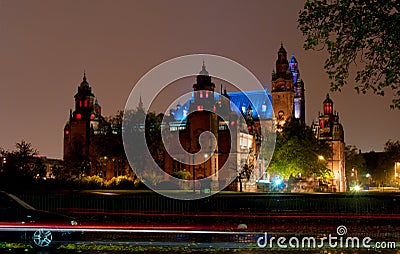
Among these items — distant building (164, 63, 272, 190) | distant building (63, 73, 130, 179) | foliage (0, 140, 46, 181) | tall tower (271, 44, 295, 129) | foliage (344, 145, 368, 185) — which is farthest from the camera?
foliage (344, 145, 368, 185)

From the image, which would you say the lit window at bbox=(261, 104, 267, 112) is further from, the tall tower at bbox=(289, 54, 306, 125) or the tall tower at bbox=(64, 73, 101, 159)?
the tall tower at bbox=(64, 73, 101, 159)

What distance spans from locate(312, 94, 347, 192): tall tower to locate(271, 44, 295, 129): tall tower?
902 cm

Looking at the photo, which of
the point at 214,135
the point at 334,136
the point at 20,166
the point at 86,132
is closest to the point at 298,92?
the point at 334,136

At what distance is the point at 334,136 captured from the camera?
149 meters

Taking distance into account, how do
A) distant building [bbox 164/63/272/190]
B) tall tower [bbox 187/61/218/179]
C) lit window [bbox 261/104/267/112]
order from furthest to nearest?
lit window [bbox 261/104/267/112] → tall tower [bbox 187/61/218/179] → distant building [bbox 164/63/272/190]

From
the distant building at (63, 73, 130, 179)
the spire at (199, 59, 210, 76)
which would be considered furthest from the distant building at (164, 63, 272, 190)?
the distant building at (63, 73, 130, 179)

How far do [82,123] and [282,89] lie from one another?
1886 inches

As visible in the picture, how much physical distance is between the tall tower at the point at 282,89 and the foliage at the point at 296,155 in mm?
46042

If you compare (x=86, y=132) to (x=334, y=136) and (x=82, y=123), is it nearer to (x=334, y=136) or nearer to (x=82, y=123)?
(x=82, y=123)

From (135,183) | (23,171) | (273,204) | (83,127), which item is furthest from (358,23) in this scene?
(83,127)

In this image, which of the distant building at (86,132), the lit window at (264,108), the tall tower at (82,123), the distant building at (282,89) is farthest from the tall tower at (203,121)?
the tall tower at (82,123)

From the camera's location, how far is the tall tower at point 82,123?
426 ft

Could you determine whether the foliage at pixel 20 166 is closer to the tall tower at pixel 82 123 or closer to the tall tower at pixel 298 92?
the tall tower at pixel 82 123

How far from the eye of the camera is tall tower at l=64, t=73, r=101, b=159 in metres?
130
